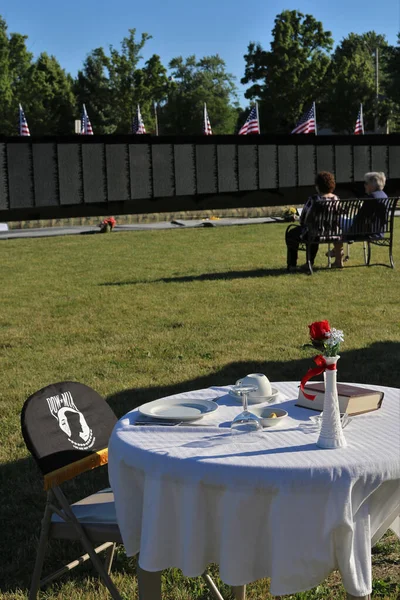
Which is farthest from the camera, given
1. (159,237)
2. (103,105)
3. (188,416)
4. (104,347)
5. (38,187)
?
(103,105)

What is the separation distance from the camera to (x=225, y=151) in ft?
86.6

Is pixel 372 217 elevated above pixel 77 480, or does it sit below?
above

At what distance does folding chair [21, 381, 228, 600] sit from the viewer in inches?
116

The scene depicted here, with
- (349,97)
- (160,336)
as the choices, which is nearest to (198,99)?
(349,97)

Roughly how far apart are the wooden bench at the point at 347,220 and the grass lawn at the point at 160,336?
A: 0.59 m

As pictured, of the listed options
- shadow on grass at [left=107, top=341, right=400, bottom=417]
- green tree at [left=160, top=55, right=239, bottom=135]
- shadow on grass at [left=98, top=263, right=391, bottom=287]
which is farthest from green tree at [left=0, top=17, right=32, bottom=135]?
shadow on grass at [left=107, top=341, right=400, bottom=417]

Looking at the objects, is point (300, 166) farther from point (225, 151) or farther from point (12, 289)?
point (12, 289)

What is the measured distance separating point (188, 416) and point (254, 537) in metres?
0.55

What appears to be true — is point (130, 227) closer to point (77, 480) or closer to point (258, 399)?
point (77, 480)

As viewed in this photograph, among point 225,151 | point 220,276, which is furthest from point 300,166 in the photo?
point 220,276

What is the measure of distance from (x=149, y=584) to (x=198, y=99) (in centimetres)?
8404

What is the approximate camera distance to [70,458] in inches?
125

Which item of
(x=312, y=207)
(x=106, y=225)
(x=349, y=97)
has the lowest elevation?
(x=106, y=225)

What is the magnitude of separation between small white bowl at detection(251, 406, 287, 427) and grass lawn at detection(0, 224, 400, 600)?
0.93m
